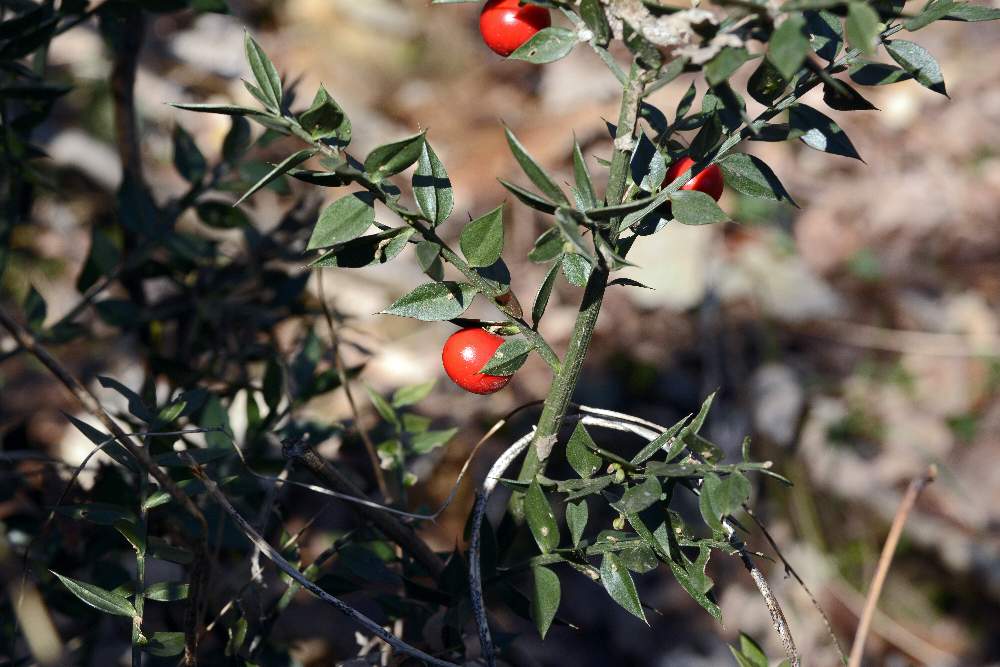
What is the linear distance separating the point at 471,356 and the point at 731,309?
1.87 metres

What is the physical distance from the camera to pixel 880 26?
1.94 feet

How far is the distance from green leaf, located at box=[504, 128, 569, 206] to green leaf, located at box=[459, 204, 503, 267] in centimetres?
6

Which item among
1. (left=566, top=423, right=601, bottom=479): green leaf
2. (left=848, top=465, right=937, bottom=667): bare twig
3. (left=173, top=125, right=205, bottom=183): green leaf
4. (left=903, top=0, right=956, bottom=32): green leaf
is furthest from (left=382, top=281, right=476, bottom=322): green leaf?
(left=173, top=125, right=205, bottom=183): green leaf

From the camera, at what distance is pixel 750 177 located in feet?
2.18

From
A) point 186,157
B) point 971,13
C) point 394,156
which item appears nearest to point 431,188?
point 394,156

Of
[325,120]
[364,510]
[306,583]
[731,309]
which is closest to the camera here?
[325,120]

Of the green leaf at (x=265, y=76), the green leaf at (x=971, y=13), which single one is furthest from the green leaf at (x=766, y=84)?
the green leaf at (x=265, y=76)

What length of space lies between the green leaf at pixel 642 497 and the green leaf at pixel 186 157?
2.56ft

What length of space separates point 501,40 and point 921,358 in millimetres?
2001

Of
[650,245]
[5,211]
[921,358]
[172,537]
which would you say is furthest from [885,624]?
[5,211]

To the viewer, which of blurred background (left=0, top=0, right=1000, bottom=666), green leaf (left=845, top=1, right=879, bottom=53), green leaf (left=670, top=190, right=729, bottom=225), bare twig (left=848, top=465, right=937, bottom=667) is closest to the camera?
green leaf (left=845, top=1, right=879, bottom=53)

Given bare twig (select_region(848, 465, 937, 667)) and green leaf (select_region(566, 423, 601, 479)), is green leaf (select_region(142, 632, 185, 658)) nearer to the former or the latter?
green leaf (select_region(566, 423, 601, 479))

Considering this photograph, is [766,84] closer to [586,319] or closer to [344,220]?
[586,319]

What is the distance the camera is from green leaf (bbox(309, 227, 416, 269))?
0.63 metres
